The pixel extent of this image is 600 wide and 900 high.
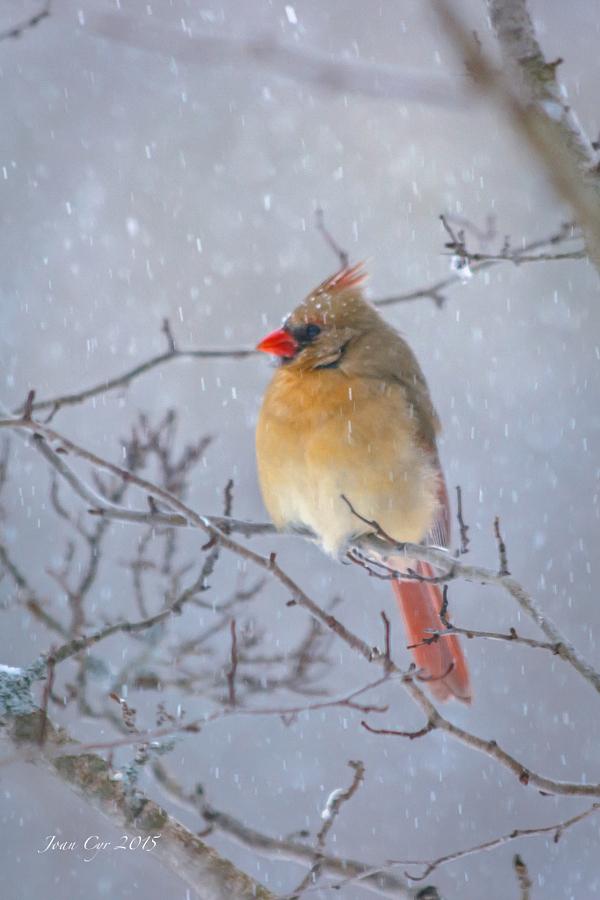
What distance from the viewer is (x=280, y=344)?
3832 mm

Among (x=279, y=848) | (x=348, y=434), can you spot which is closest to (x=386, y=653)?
(x=279, y=848)

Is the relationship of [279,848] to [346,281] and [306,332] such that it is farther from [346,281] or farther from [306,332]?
[346,281]

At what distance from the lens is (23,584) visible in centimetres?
308

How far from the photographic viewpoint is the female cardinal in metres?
3.74

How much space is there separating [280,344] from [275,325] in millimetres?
3534

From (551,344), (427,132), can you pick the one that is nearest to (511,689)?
(551,344)

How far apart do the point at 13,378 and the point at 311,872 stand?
17.3 feet

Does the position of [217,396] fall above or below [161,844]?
above

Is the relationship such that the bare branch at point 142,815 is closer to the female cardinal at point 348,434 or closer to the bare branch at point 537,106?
the female cardinal at point 348,434

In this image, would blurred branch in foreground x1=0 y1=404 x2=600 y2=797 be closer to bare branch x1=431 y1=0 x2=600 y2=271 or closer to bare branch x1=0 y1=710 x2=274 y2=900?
bare branch x1=0 y1=710 x2=274 y2=900

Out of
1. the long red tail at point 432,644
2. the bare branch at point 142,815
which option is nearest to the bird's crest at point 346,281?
the long red tail at point 432,644

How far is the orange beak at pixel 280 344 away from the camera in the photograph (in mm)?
3809

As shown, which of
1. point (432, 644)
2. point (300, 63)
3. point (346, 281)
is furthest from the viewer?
point (432, 644)

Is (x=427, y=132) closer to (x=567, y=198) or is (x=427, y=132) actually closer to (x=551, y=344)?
(x=551, y=344)
